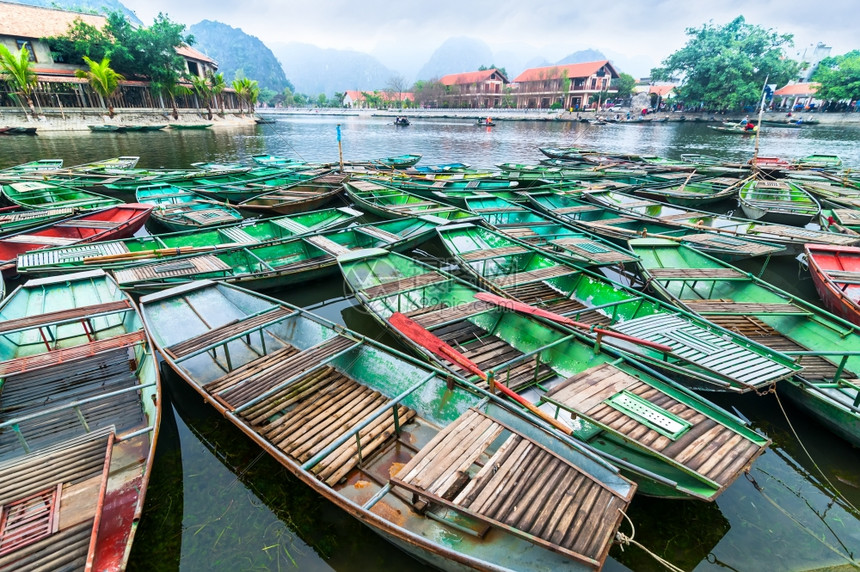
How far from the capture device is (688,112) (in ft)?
308

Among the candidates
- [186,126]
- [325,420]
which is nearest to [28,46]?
[186,126]

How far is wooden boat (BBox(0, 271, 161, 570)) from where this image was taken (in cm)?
496

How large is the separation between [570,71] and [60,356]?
409ft

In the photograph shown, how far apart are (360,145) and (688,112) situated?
83156 millimetres

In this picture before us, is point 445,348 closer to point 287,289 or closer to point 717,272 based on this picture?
point 287,289

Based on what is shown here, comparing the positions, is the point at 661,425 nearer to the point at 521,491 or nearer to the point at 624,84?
the point at 521,491

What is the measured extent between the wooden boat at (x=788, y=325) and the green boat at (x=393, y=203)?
25.6ft

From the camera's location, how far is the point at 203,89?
72.9 m

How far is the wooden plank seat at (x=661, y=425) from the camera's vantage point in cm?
559

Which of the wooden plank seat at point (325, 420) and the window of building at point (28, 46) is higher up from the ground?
the window of building at point (28, 46)

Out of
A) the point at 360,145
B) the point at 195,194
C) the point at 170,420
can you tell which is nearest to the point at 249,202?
the point at 195,194

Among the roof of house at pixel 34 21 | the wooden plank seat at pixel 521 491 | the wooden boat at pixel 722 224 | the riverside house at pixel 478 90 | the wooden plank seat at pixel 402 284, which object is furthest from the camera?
the riverside house at pixel 478 90

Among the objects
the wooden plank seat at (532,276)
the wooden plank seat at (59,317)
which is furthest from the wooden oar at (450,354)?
the wooden plank seat at (59,317)

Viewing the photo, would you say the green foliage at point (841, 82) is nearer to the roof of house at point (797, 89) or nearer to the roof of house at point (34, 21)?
the roof of house at point (797, 89)
